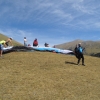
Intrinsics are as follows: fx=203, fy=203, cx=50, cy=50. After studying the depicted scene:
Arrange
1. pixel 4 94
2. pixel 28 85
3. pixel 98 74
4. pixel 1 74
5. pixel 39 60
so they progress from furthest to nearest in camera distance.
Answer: pixel 39 60 < pixel 98 74 < pixel 1 74 < pixel 28 85 < pixel 4 94

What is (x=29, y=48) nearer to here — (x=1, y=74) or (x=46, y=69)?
(x=46, y=69)

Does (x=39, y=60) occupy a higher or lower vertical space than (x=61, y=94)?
higher

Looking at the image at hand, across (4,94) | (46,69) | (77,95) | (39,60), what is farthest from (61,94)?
(39,60)

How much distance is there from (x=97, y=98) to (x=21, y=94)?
660cm

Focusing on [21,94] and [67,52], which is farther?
[67,52]

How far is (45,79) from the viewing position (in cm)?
2130

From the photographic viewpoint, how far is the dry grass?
695 inches

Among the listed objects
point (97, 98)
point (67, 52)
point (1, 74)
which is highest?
point (67, 52)


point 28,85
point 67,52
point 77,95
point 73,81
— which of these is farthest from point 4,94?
point 67,52

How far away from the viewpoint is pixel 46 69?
82.5ft

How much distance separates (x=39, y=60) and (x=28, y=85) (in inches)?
392

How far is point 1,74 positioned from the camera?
22375mm

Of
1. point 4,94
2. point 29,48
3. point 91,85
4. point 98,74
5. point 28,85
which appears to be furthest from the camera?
point 29,48

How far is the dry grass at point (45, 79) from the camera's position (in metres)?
17.6
